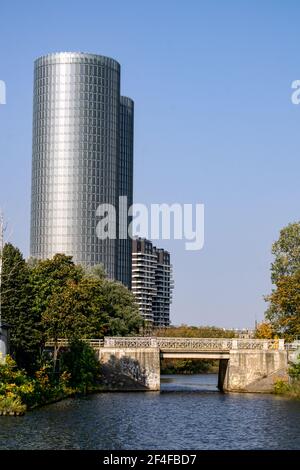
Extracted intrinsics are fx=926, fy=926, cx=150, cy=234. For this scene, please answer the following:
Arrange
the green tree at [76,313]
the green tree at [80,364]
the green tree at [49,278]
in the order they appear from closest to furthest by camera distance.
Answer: the green tree at [76,313] → the green tree at [80,364] → the green tree at [49,278]

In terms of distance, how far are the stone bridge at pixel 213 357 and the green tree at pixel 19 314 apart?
9.65 meters

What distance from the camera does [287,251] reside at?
107688 mm

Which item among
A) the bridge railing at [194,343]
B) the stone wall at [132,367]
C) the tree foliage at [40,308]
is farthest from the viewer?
the bridge railing at [194,343]

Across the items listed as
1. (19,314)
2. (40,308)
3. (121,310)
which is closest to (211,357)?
(40,308)

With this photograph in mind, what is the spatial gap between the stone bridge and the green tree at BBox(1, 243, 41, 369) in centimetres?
965

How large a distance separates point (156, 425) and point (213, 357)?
41.4m

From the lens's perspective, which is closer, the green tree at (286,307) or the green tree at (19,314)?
the green tree at (19,314)

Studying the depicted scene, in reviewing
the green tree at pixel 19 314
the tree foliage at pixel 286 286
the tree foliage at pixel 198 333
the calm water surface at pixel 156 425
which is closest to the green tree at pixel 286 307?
the tree foliage at pixel 286 286

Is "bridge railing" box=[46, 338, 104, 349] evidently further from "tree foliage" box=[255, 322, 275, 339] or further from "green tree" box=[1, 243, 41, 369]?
"tree foliage" box=[255, 322, 275, 339]

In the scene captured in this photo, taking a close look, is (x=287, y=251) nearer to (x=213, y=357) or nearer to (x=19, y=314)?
(x=213, y=357)

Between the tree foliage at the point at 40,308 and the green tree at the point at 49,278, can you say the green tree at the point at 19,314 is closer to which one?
the tree foliage at the point at 40,308

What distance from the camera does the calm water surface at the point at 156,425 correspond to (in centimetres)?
5188

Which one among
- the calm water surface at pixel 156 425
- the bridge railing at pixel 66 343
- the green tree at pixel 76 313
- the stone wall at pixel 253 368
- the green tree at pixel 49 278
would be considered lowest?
the calm water surface at pixel 156 425

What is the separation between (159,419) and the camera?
2616 inches
